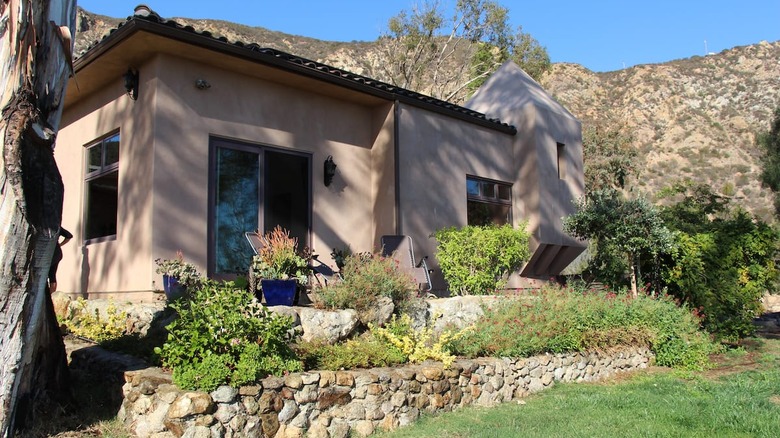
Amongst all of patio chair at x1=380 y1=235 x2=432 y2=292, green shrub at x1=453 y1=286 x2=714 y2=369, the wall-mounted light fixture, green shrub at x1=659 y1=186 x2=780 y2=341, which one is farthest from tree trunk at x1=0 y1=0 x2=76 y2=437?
green shrub at x1=659 y1=186 x2=780 y2=341

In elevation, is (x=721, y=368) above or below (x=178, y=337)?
below

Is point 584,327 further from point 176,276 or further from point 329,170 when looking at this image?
point 176,276

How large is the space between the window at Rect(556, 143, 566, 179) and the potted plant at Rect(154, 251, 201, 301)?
A: 8504 millimetres

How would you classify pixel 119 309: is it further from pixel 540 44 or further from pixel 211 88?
pixel 540 44

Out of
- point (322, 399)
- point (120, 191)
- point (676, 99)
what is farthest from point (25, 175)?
point (676, 99)

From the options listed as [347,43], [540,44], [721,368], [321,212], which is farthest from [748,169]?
[321,212]

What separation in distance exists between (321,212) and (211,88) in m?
2.47

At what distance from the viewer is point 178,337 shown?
17.1 feet

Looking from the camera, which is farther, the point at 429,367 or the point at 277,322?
the point at 429,367

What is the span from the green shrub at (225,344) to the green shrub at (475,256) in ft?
16.0

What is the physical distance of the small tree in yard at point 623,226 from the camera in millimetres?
10227

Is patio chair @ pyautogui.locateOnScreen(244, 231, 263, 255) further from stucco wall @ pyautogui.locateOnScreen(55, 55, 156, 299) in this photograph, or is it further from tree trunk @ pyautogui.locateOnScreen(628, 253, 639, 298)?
tree trunk @ pyautogui.locateOnScreen(628, 253, 639, 298)

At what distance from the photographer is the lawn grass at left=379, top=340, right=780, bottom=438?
530 cm

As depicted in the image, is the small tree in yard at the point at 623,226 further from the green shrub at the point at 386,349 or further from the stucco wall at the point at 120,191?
the stucco wall at the point at 120,191
